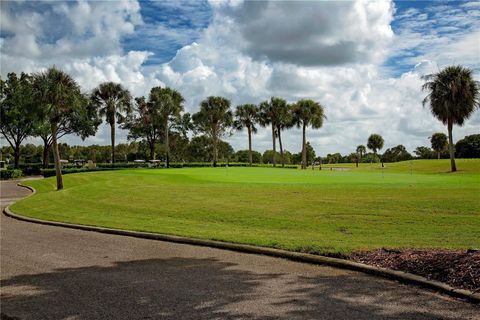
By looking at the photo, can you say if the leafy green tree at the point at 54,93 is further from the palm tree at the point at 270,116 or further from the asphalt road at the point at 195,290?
the palm tree at the point at 270,116

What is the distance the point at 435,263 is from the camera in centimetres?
754

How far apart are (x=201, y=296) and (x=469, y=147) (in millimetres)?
93044

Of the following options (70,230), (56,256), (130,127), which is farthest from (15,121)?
(56,256)

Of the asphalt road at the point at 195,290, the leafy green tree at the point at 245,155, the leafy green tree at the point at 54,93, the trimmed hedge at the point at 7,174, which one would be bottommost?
the asphalt road at the point at 195,290

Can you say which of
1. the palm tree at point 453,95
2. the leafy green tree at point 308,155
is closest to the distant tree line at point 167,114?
the palm tree at point 453,95

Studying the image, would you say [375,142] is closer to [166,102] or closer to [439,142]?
[439,142]

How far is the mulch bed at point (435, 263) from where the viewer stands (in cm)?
678

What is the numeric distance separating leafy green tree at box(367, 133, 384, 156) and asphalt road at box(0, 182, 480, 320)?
102384mm

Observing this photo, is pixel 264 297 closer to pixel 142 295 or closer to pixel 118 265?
pixel 142 295

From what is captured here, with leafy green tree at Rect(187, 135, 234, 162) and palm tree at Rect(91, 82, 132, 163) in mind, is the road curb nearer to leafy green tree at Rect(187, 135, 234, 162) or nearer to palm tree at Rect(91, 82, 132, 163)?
palm tree at Rect(91, 82, 132, 163)

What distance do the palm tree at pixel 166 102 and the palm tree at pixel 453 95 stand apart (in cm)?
3578

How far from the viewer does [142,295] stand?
6969 mm

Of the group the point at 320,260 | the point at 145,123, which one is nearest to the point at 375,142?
the point at 145,123

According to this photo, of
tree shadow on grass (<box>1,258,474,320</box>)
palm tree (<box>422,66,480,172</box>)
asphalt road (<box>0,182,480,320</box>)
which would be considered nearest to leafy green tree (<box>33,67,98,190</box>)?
asphalt road (<box>0,182,480,320</box>)
